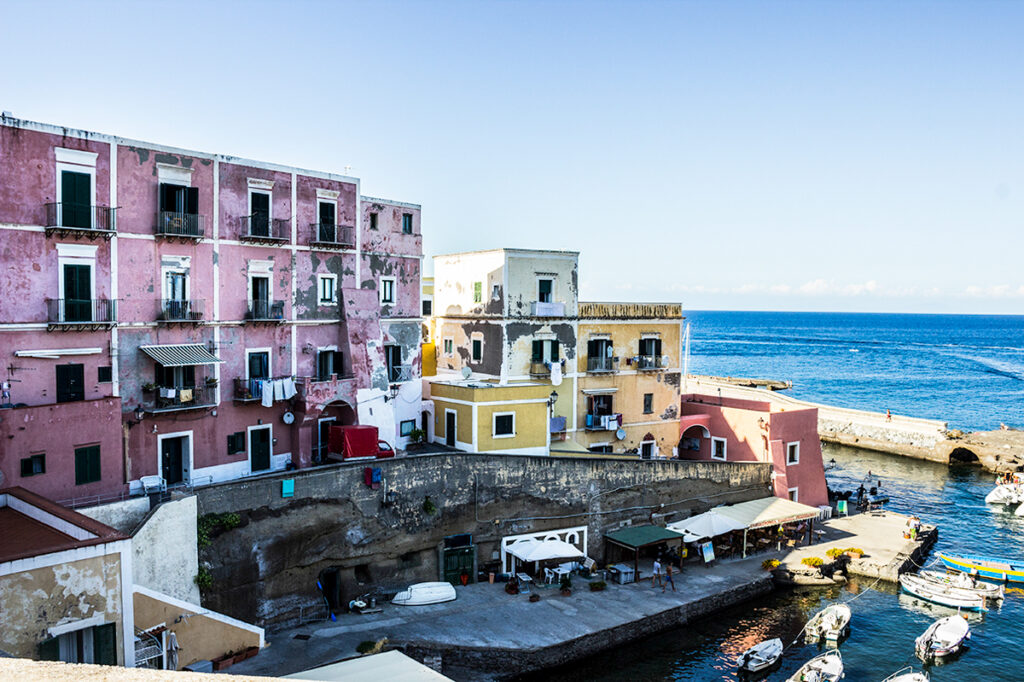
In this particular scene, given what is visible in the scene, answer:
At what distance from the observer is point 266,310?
96.2 feet

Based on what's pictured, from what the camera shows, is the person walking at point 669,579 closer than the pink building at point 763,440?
Yes

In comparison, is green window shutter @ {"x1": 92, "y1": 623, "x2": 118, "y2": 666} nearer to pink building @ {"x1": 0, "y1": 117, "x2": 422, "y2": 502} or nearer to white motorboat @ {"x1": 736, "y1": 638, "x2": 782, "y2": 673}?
pink building @ {"x1": 0, "y1": 117, "x2": 422, "y2": 502}

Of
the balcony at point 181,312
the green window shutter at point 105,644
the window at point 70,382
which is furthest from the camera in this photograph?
the balcony at point 181,312

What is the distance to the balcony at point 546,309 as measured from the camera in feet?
128

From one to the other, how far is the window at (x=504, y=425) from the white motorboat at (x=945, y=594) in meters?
18.9

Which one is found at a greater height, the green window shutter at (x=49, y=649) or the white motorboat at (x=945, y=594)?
the green window shutter at (x=49, y=649)

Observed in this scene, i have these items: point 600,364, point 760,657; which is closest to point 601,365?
point 600,364

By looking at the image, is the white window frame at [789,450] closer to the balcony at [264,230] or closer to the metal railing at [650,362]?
the metal railing at [650,362]

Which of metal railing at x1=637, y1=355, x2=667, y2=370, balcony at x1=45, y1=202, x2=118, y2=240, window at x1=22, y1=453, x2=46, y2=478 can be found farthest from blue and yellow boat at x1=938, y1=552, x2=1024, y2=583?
balcony at x1=45, y1=202, x2=118, y2=240

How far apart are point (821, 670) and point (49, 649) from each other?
22.9 metres

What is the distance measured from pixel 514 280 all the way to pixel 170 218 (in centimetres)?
1730

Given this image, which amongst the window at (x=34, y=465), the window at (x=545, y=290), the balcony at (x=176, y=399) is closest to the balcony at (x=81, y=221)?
the balcony at (x=176, y=399)

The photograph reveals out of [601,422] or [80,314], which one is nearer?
[80,314]

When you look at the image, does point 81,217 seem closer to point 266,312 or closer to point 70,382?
point 70,382
